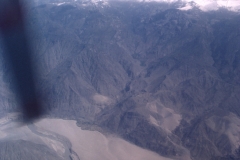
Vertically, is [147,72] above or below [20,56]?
below

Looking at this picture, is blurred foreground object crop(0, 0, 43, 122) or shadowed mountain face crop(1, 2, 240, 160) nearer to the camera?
blurred foreground object crop(0, 0, 43, 122)

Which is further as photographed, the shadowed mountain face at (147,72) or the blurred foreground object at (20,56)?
the shadowed mountain face at (147,72)

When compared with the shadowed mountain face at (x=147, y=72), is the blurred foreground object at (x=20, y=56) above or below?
above

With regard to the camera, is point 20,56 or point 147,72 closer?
point 20,56

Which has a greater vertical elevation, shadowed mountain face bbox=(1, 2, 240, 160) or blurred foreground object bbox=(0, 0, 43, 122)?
blurred foreground object bbox=(0, 0, 43, 122)

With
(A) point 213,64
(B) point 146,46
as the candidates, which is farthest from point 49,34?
(A) point 213,64
